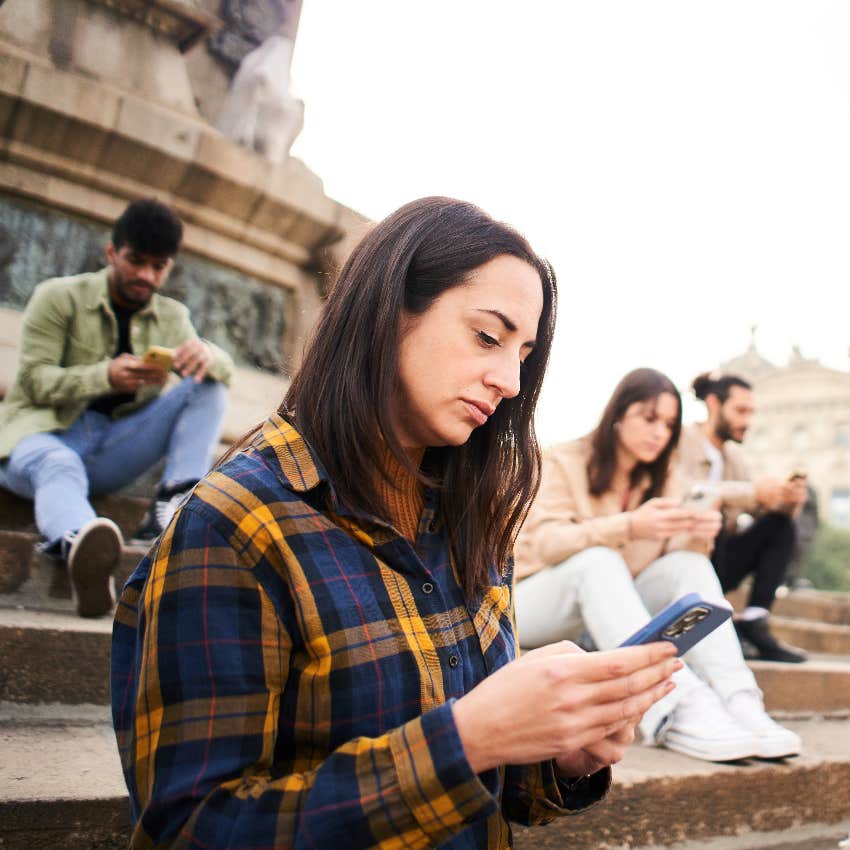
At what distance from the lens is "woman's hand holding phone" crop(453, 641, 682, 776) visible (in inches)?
38.4

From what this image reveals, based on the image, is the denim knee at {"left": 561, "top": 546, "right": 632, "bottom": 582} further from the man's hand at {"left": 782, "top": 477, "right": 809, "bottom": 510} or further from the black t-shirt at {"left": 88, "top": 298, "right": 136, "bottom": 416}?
the black t-shirt at {"left": 88, "top": 298, "right": 136, "bottom": 416}

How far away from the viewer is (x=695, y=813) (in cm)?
245

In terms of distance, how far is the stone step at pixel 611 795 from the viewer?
5.10ft

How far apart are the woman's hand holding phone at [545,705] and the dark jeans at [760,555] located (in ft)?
11.8

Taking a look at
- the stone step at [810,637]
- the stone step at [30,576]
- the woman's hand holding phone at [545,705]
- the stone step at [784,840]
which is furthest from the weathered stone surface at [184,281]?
the woman's hand holding phone at [545,705]

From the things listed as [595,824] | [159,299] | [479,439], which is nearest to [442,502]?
[479,439]

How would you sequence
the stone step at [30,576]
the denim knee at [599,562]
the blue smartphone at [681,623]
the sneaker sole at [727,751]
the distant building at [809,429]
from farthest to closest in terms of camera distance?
the distant building at [809,429] < the denim knee at [599,562] < the stone step at [30,576] < the sneaker sole at [727,751] < the blue smartphone at [681,623]

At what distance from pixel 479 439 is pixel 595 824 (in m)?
1.24

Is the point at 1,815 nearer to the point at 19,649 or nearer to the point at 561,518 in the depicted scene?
the point at 19,649

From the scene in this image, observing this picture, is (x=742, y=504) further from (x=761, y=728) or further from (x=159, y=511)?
(x=159, y=511)

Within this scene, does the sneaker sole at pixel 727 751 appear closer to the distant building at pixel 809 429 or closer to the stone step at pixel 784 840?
the stone step at pixel 784 840

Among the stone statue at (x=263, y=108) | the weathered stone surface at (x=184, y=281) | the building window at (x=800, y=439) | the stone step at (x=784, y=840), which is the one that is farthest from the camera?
the building window at (x=800, y=439)

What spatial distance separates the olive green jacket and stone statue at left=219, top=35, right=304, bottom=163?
1989 mm

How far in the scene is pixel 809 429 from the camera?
52.1 metres
